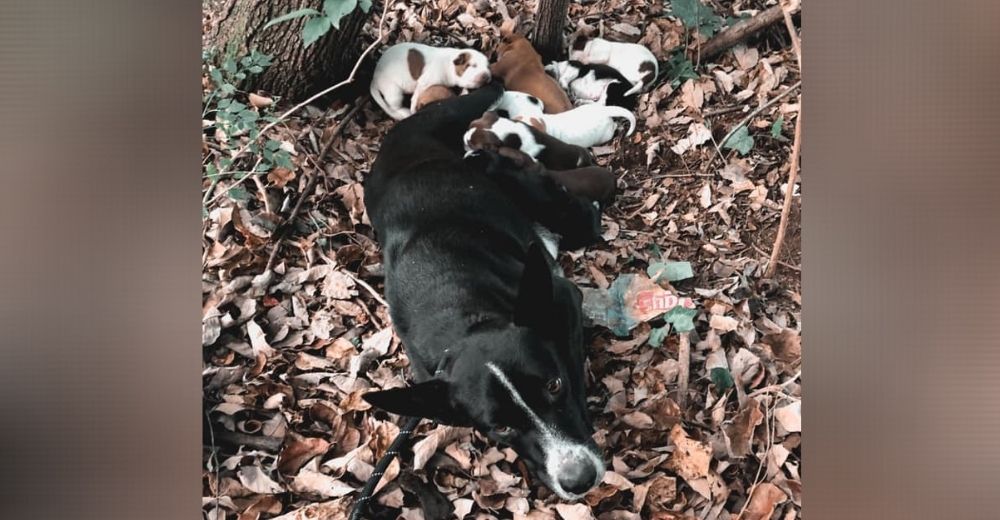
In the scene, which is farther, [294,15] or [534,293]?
[294,15]

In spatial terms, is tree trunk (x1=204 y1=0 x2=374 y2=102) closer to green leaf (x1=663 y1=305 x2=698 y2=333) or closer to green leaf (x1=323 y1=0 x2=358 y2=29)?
green leaf (x1=323 y1=0 x2=358 y2=29)

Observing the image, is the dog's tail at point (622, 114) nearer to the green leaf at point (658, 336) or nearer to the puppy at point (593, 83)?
the puppy at point (593, 83)

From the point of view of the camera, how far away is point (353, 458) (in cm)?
203

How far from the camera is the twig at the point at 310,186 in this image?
2100 mm

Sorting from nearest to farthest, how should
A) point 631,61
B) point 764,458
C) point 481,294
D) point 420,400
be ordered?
point 420,400
point 481,294
point 764,458
point 631,61

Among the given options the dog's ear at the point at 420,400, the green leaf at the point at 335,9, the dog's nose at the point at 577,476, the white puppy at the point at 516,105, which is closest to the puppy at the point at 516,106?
the white puppy at the point at 516,105

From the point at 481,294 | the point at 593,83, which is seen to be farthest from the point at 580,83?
the point at 481,294

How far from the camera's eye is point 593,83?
85.2 inches

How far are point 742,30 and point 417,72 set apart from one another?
94 centimetres

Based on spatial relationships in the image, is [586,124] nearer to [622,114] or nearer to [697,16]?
[622,114]

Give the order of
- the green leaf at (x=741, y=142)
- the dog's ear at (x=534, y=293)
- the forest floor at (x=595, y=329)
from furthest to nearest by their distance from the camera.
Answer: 1. the green leaf at (x=741, y=142)
2. the forest floor at (x=595, y=329)
3. the dog's ear at (x=534, y=293)

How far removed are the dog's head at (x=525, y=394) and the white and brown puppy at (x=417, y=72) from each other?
71 cm
